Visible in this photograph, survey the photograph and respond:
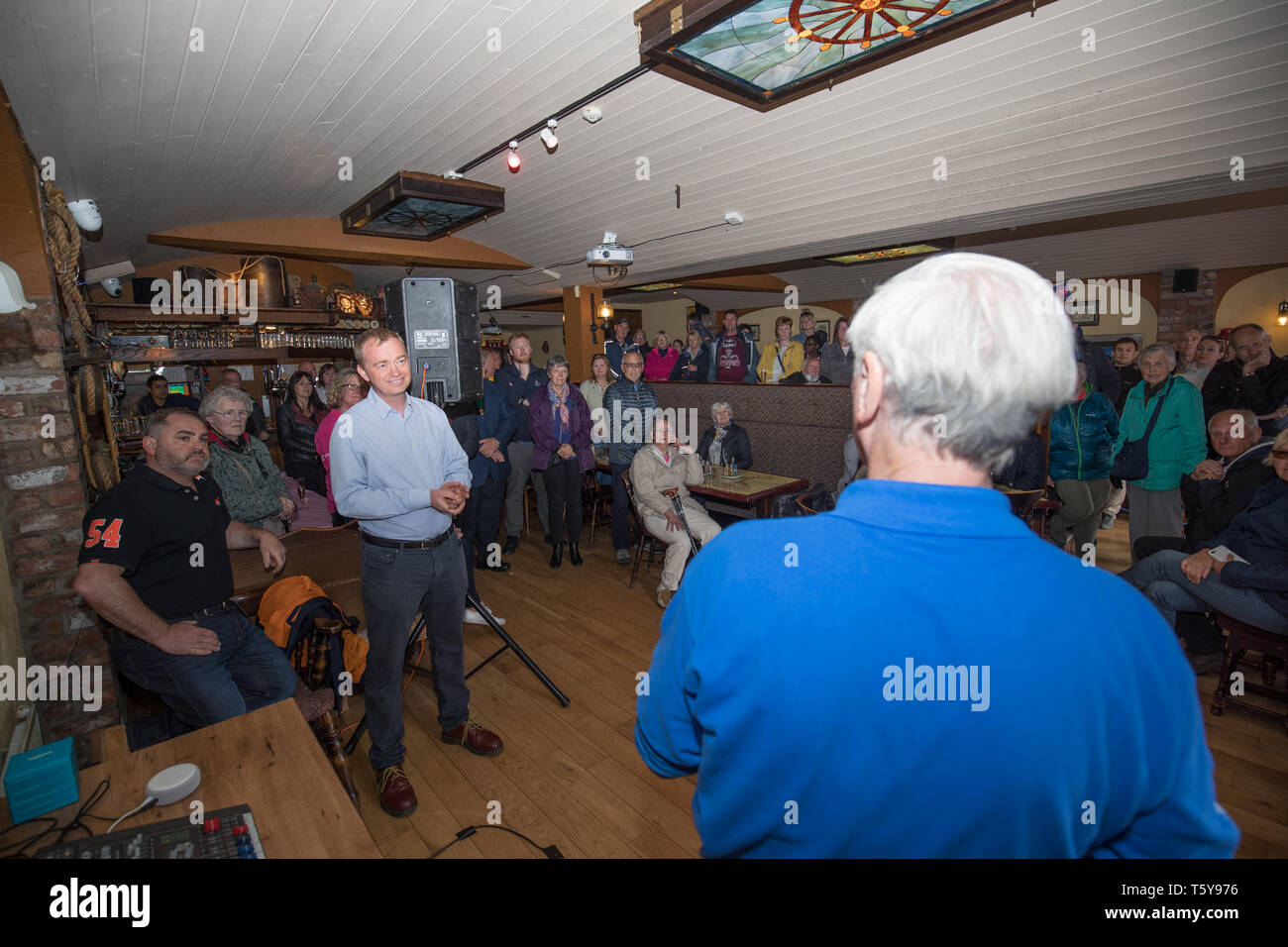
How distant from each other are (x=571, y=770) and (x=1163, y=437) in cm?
459

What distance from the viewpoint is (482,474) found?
487 cm

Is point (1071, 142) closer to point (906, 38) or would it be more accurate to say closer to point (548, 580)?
point (906, 38)

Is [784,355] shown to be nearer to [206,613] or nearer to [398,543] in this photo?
[398,543]

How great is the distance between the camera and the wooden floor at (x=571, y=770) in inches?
91.4

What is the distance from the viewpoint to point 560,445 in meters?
5.39

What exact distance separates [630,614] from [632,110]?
4.06 meters

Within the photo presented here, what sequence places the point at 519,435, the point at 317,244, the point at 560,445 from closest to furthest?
the point at 560,445
the point at 519,435
the point at 317,244

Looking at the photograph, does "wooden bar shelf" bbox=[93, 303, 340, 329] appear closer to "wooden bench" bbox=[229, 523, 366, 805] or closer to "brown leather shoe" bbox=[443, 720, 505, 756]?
Result: "wooden bench" bbox=[229, 523, 366, 805]

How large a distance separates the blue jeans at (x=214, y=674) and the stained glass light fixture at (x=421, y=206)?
12.8 ft

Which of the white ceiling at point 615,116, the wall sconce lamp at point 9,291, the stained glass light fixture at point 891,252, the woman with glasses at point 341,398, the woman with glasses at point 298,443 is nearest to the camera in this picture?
the wall sconce lamp at point 9,291

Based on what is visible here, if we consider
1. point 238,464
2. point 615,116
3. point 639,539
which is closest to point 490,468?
point 639,539

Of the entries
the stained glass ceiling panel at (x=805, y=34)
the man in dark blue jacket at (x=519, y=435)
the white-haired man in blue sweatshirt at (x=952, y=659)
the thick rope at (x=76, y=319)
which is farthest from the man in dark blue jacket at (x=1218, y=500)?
the thick rope at (x=76, y=319)

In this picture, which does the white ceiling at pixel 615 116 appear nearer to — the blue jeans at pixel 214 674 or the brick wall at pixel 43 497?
the brick wall at pixel 43 497
